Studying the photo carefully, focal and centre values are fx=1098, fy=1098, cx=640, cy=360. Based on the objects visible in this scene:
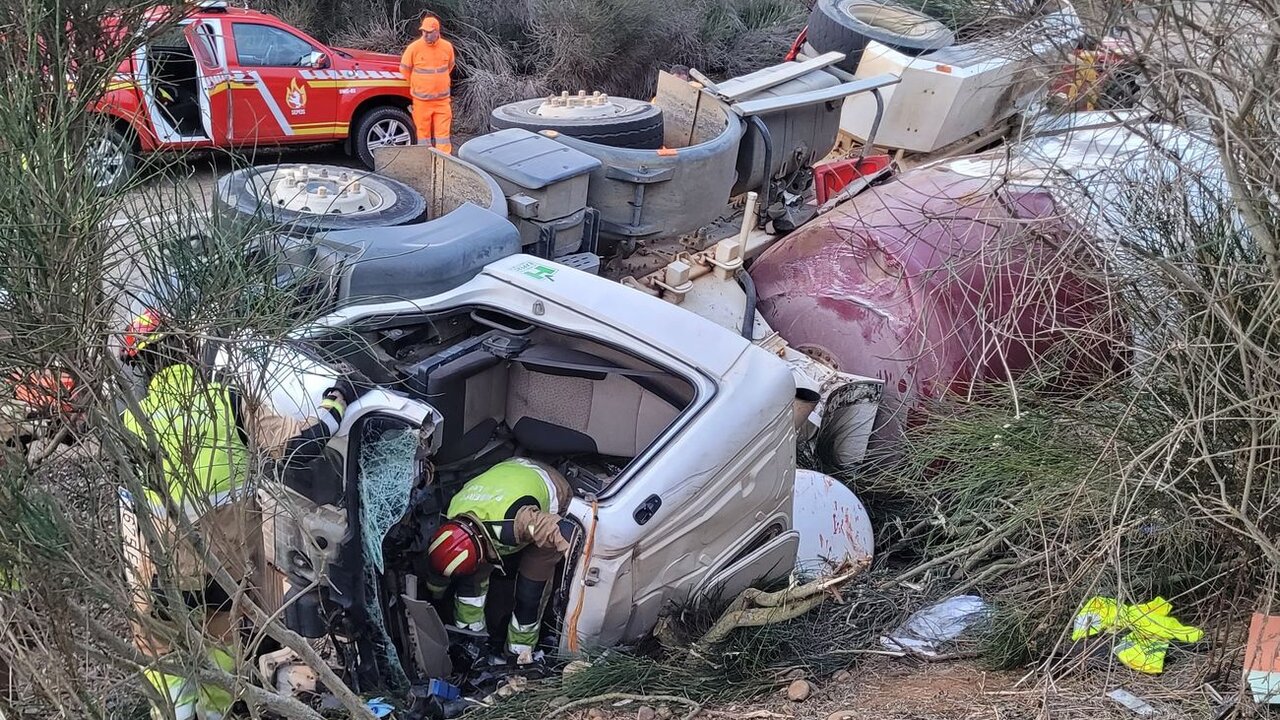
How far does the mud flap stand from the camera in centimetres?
393

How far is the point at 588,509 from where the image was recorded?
12.7 ft

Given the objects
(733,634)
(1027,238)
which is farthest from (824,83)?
(733,634)

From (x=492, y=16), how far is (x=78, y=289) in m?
11.1

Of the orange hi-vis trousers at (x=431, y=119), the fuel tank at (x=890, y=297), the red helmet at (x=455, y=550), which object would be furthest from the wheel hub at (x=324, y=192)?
the orange hi-vis trousers at (x=431, y=119)

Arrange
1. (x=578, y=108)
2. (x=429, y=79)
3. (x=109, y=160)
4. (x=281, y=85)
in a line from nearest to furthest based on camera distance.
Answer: (x=109, y=160) → (x=578, y=108) → (x=281, y=85) → (x=429, y=79)

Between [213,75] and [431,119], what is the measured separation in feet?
6.05

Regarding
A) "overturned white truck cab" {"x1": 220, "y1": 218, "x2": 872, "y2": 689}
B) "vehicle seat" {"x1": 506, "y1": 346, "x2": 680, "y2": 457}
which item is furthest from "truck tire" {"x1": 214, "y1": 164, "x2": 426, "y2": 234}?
"vehicle seat" {"x1": 506, "y1": 346, "x2": 680, "y2": 457}

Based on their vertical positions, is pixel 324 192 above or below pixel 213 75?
above

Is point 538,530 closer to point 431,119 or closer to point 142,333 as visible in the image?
point 142,333

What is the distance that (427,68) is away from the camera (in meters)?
9.38

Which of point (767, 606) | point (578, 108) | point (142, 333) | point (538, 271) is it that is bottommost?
point (767, 606)

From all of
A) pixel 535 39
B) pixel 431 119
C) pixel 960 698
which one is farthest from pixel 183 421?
pixel 535 39

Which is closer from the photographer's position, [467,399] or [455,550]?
[455,550]

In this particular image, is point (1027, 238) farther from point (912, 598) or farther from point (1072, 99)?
point (912, 598)
